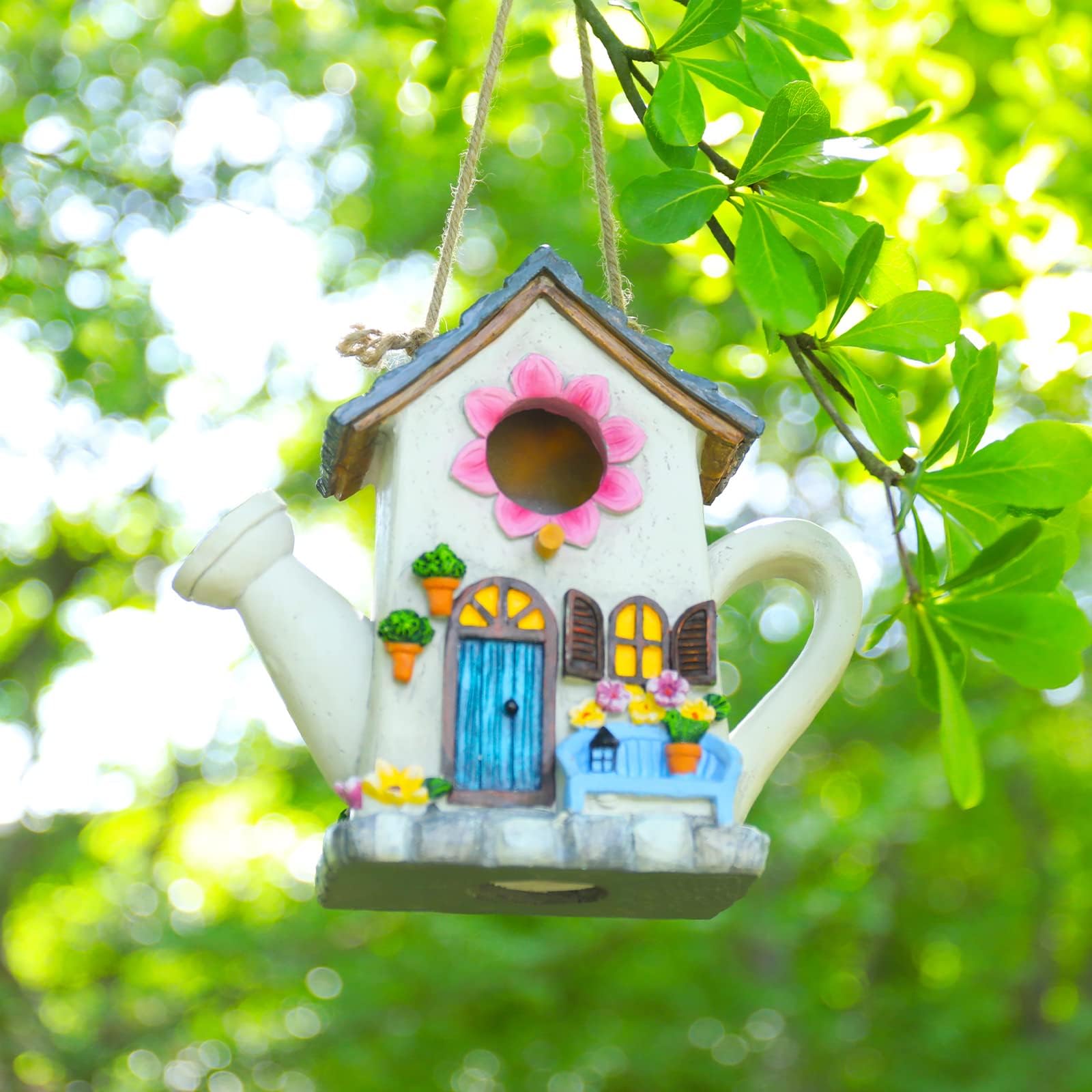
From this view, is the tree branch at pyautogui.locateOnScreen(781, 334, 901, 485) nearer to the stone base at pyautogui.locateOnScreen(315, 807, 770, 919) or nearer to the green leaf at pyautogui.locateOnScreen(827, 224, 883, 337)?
the green leaf at pyautogui.locateOnScreen(827, 224, 883, 337)

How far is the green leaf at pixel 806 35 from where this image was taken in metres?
1.78

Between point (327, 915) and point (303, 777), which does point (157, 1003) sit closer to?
point (303, 777)

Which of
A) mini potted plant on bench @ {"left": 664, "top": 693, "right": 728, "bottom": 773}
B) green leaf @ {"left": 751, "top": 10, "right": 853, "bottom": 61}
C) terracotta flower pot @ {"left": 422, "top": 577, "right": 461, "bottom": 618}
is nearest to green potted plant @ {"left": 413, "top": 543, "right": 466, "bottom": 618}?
terracotta flower pot @ {"left": 422, "top": 577, "right": 461, "bottom": 618}

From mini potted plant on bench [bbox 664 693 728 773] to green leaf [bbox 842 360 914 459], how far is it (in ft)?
1.24

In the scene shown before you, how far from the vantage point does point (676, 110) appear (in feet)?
5.15

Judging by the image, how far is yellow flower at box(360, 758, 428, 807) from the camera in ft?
4.77

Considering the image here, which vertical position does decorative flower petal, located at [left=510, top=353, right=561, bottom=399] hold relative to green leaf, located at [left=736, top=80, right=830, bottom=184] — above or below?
below

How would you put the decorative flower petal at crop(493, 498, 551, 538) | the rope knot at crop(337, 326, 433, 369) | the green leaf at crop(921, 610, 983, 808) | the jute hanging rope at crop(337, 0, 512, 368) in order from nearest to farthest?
the green leaf at crop(921, 610, 983, 808)
the decorative flower petal at crop(493, 498, 551, 538)
the jute hanging rope at crop(337, 0, 512, 368)
the rope knot at crop(337, 326, 433, 369)

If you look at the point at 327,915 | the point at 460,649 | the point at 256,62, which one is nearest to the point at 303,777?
Answer: the point at 327,915

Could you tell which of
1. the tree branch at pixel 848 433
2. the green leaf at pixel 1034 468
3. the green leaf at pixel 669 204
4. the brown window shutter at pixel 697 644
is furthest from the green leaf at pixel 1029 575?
the green leaf at pixel 669 204

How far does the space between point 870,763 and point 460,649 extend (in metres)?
8.08

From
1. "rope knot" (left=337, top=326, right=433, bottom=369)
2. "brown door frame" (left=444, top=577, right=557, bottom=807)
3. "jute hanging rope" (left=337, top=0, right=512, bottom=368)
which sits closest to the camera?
"brown door frame" (left=444, top=577, right=557, bottom=807)

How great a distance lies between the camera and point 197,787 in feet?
32.4

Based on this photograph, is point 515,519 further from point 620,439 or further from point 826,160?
point 826,160
